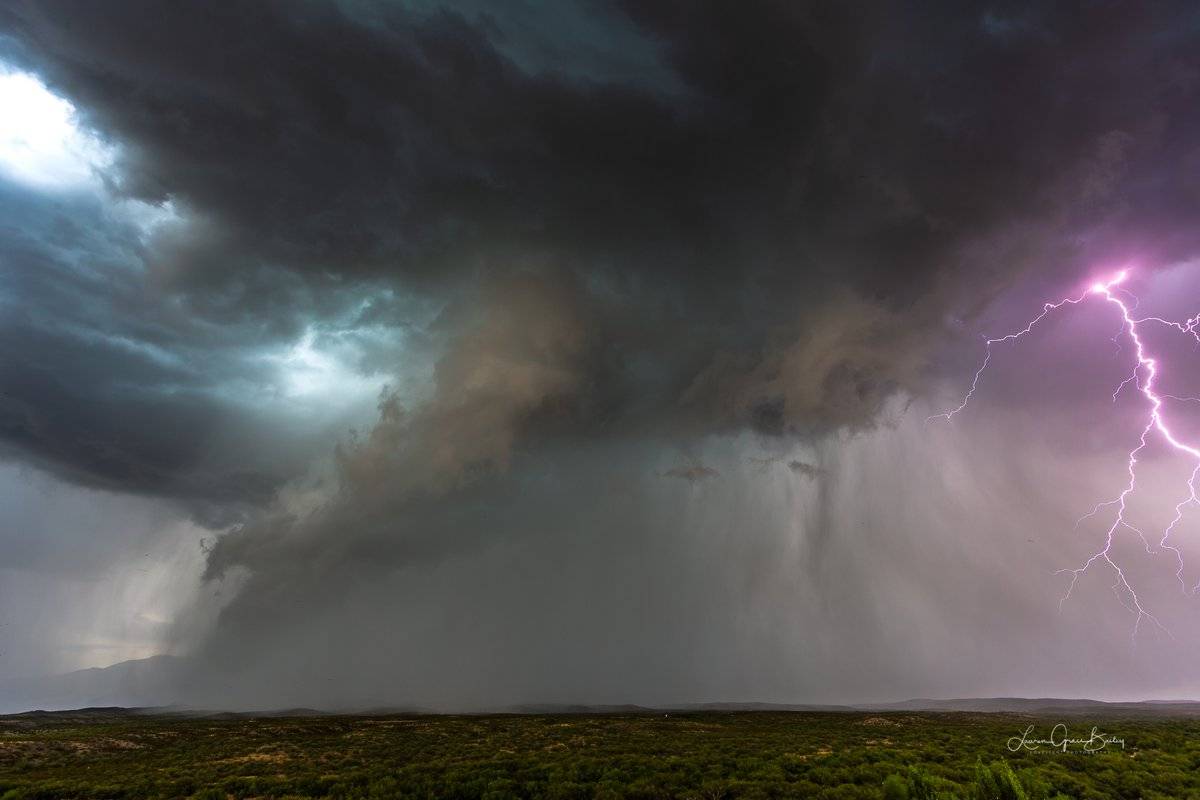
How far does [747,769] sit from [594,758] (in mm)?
11366

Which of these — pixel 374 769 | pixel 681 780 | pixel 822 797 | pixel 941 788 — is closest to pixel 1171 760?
pixel 941 788

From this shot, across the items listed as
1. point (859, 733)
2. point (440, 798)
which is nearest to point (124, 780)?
point (440, 798)

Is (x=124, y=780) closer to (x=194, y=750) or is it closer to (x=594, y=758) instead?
(x=194, y=750)

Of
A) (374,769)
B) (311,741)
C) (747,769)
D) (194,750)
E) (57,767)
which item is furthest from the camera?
(311,741)

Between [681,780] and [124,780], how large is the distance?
37.7 meters

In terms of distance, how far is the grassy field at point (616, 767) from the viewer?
29938mm

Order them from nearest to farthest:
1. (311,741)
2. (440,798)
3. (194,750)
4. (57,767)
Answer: (440,798), (57,767), (194,750), (311,741)

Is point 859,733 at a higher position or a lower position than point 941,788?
lower

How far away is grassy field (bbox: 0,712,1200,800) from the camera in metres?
29.9

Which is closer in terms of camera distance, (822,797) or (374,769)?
(822,797)

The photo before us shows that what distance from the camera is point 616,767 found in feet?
124

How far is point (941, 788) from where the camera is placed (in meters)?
28.2

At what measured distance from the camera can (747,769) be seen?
119 ft

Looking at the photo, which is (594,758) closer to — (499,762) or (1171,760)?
(499,762)
